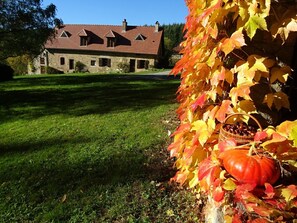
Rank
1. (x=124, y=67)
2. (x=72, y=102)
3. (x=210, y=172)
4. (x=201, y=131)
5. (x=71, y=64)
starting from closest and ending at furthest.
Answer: (x=210, y=172), (x=201, y=131), (x=72, y=102), (x=124, y=67), (x=71, y=64)

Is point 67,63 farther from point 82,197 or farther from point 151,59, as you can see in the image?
point 82,197

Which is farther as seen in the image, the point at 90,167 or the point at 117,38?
the point at 117,38

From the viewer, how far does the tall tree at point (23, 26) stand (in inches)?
541

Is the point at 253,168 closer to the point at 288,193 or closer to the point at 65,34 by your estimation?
the point at 288,193

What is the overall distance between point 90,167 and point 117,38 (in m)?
37.1

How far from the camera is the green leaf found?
1.87 m

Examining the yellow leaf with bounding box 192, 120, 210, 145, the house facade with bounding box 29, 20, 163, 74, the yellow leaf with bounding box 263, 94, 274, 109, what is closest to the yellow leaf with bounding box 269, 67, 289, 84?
the yellow leaf with bounding box 263, 94, 274, 109

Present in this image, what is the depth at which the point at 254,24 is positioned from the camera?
188cm

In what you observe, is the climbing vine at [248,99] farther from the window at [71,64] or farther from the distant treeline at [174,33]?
the distant treeline at [174,33]

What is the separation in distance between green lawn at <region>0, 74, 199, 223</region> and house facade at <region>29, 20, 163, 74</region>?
31422 mm

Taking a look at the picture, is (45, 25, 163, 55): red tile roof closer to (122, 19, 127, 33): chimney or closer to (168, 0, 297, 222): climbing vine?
(122, 19, 127, 33): chimney

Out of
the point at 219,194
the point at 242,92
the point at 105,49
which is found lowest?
the point at 219,194

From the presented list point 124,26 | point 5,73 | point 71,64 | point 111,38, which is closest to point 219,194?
point 5,73

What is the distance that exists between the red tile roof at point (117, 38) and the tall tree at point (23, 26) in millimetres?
23544
